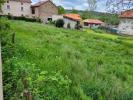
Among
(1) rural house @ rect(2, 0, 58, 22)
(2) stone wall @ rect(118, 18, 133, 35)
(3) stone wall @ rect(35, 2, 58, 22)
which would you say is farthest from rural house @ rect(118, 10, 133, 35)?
(3) stone wall @ rect(35, 2, 58, 22)

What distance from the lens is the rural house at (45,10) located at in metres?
66.6

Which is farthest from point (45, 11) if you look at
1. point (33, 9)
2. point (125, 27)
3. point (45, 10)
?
point (125, 27)

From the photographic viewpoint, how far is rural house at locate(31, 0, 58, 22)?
2623 inches

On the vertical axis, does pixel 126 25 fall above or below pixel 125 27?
above

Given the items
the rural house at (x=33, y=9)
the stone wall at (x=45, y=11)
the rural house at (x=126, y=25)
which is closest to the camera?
the rural house at (x=126, y=25)

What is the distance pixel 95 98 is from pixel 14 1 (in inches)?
2488

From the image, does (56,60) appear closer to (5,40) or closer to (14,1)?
(5,40)

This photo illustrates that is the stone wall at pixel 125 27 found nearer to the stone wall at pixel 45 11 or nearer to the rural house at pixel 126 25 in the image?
the rural house at pixel 126 25

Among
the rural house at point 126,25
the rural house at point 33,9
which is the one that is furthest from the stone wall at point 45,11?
the rural house at point 126,25

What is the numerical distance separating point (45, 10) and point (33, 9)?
3906 mm

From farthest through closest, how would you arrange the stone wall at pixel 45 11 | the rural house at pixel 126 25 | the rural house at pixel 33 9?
1. the rural house at pixel 33 9
2. the stone wall at pixel 45 11
3. the rural house at pixel 126 25

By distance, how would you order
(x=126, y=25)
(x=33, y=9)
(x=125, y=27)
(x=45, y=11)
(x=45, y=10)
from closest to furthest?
(x=125, y=27)
(x=126, y=25)
(x=45, y=10)
(x=45, y=11)
(x=33, y=9)

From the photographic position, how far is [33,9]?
6975 centimetres

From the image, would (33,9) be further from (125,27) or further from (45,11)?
(125,27)
